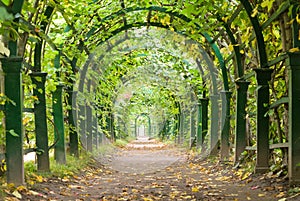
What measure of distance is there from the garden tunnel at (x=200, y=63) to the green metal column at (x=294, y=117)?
0.04ft

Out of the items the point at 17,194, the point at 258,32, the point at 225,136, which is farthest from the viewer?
the point at 225,136

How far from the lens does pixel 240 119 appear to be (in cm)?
743

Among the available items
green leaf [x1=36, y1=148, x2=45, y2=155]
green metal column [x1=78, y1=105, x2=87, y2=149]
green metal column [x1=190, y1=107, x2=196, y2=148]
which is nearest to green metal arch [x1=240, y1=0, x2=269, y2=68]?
green leaf [x1=36, y1=148, x2=45, y2=155]

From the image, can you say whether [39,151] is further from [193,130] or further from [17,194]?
[193,130]

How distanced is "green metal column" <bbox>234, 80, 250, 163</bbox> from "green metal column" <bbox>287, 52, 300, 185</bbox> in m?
2.62

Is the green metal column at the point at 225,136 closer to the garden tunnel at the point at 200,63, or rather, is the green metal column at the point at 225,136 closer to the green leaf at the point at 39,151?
the garden tunnel at the point at 200,63

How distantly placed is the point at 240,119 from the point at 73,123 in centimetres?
346

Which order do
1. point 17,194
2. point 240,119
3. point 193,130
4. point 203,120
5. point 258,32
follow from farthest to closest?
point 193,130
point 203,120
point 240,119
point 258,32
point 17,194

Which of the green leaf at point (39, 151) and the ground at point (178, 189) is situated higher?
the green leaf at point (39, 151)

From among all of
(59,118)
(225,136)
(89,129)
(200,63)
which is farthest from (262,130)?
(89,129)

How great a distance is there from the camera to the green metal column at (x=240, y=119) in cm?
731

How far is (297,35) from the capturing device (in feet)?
14.8

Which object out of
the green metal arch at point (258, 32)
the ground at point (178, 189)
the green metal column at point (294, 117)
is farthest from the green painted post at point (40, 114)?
the green metal column at point (294, 117)

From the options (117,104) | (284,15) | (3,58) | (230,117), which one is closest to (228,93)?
(230,117)
